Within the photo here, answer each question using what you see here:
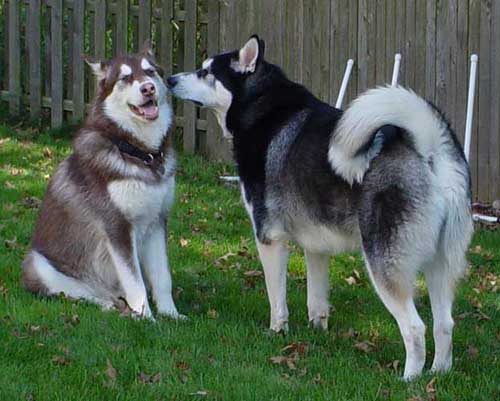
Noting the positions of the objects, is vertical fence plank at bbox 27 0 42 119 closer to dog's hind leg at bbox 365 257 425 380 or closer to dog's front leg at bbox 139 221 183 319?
dog's front leg at bbox 139 221 183 319

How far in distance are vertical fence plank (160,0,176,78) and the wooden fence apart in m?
0.01

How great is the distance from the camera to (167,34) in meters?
12.3

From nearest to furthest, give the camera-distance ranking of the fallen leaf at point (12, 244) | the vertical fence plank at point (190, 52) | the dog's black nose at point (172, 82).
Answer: the dog's black nose at point (172, 82) → the fallen leaf at point (12, 244) → the vertical fence plank at point (190, 52)

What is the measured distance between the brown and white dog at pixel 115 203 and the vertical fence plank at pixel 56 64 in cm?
604

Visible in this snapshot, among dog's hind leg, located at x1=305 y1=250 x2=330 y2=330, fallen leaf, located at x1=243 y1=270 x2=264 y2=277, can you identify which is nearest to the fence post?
fallen leaf, located at x1=243 y1=270 x2=264 y2=277

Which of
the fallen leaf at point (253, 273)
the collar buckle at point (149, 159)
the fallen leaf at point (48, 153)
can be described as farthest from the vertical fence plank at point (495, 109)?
the fallen leaf at point (48, 153)

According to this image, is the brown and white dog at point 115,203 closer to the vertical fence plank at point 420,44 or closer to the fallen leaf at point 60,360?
the fallen leaf at point 60,360

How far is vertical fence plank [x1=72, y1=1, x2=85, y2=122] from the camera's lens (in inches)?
510

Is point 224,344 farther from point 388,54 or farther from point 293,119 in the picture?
point 388,54

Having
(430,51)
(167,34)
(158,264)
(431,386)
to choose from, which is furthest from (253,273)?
(167,34)

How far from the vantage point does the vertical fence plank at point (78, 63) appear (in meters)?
13.0

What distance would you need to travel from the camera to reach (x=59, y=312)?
6621mm

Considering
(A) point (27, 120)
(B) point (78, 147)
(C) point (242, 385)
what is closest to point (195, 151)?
(A) point (27, 120)

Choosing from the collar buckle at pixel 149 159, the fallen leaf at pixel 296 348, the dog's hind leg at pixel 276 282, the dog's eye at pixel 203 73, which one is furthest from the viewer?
the dog's eye at pixel 203 73
